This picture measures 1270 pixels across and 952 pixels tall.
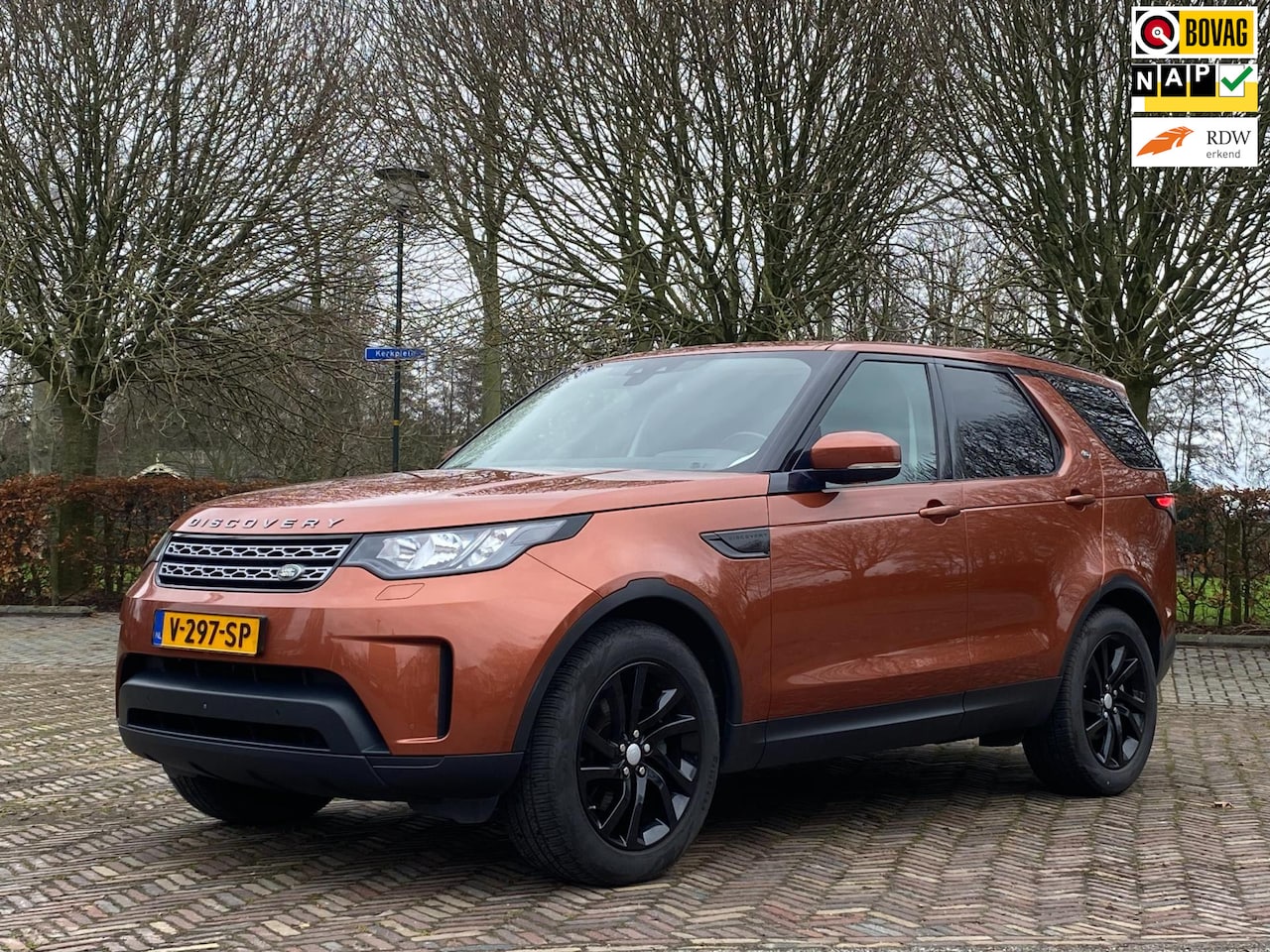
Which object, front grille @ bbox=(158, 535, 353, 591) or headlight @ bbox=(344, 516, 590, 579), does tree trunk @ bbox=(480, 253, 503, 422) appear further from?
headlight @ bbox=(344, 516, 590, 579)

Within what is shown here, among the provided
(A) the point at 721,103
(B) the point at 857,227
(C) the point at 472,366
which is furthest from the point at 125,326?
(B) the point at 857,227

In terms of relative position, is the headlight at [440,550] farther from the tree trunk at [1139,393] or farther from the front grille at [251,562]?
the tree trunk at [1139,393]

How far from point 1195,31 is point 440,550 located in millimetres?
14664

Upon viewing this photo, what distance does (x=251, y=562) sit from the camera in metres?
4.80

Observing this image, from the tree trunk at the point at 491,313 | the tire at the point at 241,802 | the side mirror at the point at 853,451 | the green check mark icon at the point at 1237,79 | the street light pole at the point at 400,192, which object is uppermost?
the green check mark icon at the point at 1237,79

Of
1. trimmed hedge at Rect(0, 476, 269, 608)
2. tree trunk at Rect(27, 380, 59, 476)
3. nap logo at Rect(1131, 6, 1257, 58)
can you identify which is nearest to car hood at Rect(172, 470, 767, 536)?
trimmed hedge at Rect(0, 476, 269, 608)

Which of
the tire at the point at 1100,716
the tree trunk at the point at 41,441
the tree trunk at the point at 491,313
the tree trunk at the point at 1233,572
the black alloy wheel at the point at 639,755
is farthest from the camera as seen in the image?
the tree trunk at the point at 41,441

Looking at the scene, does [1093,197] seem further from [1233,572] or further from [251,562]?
[251,562]

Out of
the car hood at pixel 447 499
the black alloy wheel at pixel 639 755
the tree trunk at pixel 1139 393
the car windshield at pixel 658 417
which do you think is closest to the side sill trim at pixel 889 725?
the black alloy wheel at pixel 639 755

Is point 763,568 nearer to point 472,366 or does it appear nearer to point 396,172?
point 396,172

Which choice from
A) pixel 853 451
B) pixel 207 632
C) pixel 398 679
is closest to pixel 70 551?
pixel 207 632

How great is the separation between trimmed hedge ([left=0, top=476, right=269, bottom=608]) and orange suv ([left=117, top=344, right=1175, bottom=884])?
10928 mm

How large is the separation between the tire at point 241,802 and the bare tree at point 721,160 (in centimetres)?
1250

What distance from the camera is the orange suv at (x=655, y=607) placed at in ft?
15.0
